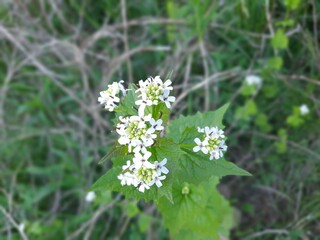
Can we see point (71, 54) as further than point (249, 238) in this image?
Yes

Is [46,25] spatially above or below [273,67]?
above

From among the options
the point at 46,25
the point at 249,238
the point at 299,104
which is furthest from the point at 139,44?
the point at 249,238

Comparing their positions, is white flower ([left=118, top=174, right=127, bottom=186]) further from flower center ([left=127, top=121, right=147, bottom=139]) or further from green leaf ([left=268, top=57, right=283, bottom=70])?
green leaf ([left=268, top=57, right=283, bottom=70])

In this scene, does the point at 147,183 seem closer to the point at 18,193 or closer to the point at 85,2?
the point at 18,193

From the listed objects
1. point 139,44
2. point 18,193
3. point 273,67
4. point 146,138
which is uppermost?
point 139,44

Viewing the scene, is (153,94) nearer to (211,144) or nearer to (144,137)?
(144,137)

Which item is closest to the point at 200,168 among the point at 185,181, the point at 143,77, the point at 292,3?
the point at 185,181

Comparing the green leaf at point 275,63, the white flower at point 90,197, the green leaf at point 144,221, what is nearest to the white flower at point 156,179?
the green leaf at point 144,221

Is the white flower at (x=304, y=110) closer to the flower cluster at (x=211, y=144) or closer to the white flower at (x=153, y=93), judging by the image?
the flower cluster at (x=211, y=144)
